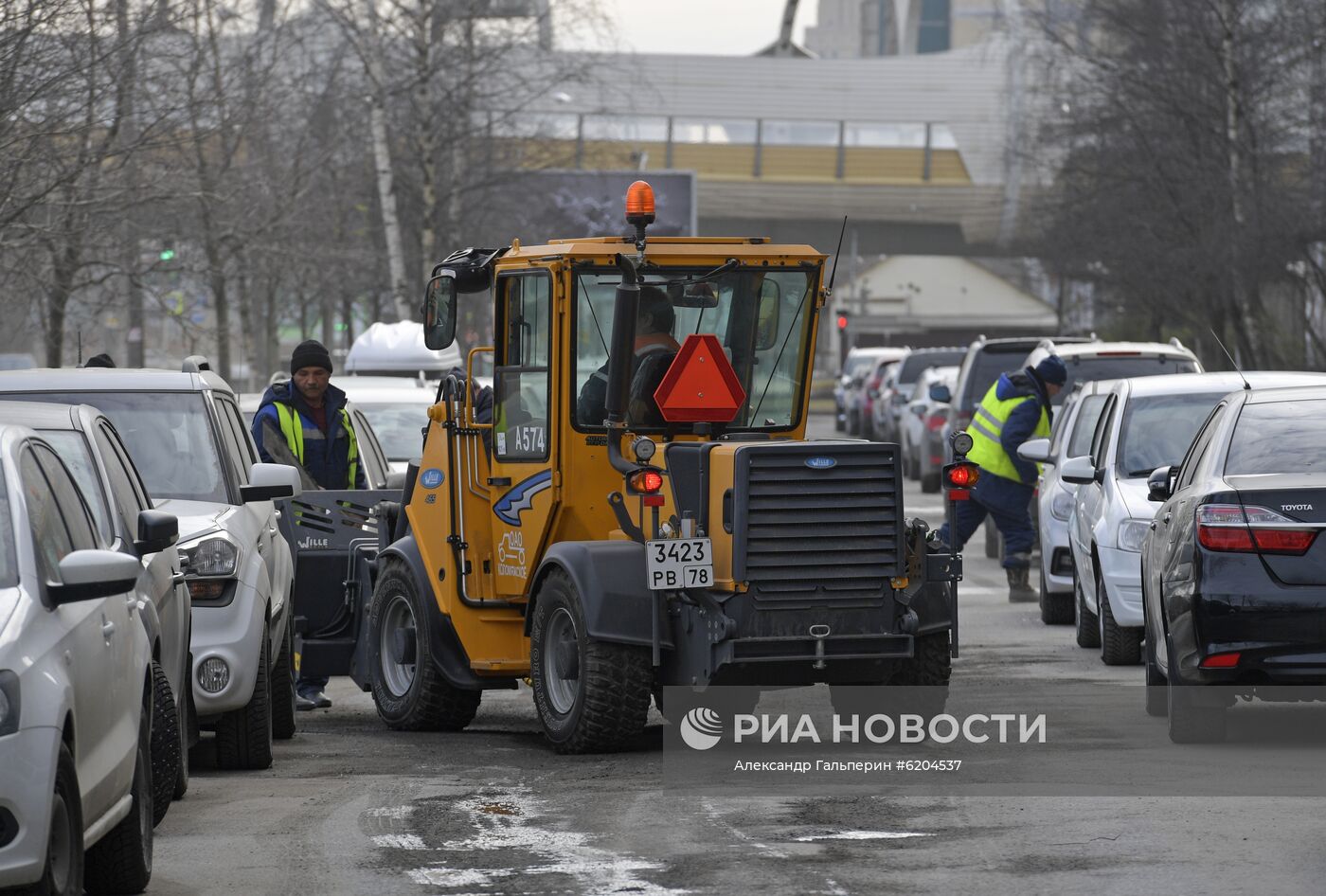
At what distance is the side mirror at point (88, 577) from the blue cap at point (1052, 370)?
1261cm

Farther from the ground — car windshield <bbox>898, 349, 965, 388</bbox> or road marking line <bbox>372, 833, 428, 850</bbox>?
car windshield <bbox>898, 349, 965, 388</bbox>

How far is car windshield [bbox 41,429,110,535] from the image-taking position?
26.9ft

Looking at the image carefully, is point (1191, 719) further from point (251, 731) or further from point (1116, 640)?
point (251, 731)

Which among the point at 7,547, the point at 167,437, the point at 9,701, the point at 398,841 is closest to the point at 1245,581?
the point at 398,841

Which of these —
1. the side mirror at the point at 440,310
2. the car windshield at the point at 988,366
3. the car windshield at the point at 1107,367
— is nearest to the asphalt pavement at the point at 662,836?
the side mirror at the point at 440,310

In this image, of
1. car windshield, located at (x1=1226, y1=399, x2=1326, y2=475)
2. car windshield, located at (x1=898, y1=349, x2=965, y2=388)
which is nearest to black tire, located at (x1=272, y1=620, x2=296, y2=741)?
car windshield, located at (x1=1226, y1=399, x2=1326, y2=475)

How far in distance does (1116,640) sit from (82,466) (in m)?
7.50

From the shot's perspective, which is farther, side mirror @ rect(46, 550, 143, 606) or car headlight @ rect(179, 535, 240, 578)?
car headlight @ rect(179, 535, 240, 578)

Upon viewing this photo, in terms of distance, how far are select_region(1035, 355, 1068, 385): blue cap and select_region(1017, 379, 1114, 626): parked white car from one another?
2.86 feet

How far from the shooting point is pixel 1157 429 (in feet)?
50.4

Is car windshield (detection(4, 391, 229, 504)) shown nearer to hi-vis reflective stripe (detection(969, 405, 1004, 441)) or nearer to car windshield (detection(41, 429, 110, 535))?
car windshield (detection(41, 429, 110, 535))

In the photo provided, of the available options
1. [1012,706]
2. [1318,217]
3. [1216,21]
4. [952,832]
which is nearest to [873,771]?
[952,832]

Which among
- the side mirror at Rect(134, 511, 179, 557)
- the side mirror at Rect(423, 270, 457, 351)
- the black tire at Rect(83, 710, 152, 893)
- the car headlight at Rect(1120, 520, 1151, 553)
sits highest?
the side mirror at Rect(423, 270, 457, 351)

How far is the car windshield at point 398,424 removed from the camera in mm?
20203
